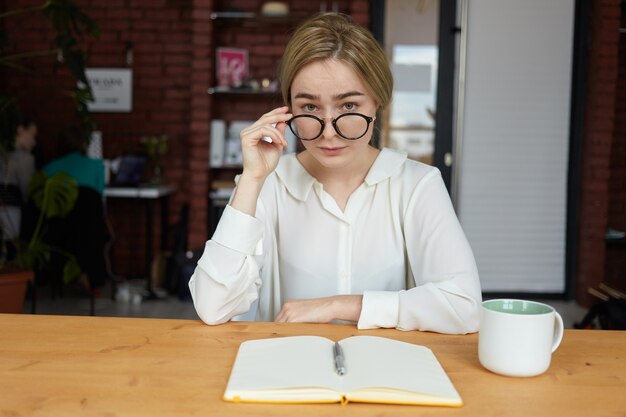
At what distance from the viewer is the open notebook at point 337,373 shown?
0.83 m

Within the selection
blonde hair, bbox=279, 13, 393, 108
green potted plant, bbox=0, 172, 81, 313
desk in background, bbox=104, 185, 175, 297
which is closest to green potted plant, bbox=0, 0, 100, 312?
green potted plant, bbox=0, 172, 81, 313

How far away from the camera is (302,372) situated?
0.90m

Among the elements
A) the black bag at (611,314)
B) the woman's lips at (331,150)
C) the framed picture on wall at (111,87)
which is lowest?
the black bag at (611,314)

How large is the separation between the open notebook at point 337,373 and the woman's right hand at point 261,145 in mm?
447

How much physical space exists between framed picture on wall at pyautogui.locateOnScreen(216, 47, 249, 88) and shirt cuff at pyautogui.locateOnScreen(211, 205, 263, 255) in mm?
3867

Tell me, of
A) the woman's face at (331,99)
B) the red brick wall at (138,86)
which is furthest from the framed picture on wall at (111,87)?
the woman's face at (331,99)

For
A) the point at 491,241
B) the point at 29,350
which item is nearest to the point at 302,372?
the point at 29,350

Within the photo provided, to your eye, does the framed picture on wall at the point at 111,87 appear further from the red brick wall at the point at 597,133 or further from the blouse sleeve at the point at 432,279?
the blouse sleeve at the point at 432,279

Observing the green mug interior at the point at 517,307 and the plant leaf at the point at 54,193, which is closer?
the green mug interior at the point at 517,307

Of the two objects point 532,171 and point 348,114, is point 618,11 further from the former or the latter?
point 348,114

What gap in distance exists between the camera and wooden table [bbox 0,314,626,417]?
811 millimetres

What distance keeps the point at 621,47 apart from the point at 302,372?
200 inches

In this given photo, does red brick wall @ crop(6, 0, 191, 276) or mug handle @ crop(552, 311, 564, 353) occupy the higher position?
red brick wall @ crop(6, 0, 191, 276)

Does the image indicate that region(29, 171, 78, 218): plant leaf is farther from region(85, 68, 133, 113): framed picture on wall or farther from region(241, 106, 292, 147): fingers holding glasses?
region(241, 106, 292, 147): fingers holding glasses
